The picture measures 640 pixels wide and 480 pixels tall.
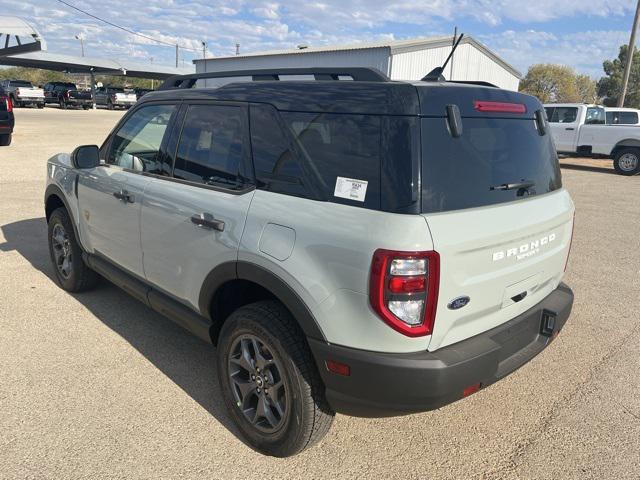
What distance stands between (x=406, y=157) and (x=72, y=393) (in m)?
2.41

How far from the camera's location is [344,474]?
7.97ft

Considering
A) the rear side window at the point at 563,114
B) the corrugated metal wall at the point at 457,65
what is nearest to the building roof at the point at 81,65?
the corrugated metal wall at the point at 457,65

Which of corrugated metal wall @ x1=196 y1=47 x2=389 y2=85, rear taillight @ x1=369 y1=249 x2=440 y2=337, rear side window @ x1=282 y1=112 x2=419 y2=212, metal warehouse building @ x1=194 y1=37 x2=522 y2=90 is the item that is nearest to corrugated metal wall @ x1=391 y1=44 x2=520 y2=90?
metal warehouse building @ x1=194 y1=37 x2=522 y2=90

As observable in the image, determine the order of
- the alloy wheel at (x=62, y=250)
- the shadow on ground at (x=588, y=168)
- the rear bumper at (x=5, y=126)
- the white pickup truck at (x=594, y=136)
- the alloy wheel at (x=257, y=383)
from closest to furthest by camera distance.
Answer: the alloy wheel at (x=257, y=383) < the alloy wheel at (x=62, y=250) < the rear bumper at (x=5, y=126) < the white pickup truck at (x=594, y=136) < the shadow on ground at (x=588, y=168)

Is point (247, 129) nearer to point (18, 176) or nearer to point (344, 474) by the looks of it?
point (344, 474)

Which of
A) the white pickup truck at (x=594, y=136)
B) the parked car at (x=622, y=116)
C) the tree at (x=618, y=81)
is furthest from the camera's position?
the tree at (x=618, y=81)

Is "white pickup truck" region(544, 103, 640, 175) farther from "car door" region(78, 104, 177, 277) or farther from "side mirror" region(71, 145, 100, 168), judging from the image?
"side mirror" region(71, 145, 100, 168)

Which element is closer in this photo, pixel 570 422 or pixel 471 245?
pixel 471 245

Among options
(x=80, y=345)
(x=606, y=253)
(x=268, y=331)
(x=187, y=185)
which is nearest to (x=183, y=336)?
(x=80, y=345)

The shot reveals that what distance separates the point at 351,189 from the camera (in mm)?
2127

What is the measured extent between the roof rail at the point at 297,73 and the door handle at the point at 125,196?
2.66 feet

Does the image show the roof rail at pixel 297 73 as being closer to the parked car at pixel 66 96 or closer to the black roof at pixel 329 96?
the black roof at pixel 329 96

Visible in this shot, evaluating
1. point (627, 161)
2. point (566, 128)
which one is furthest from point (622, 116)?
point (566, 128)

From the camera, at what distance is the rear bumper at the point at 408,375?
2039 millimetres
